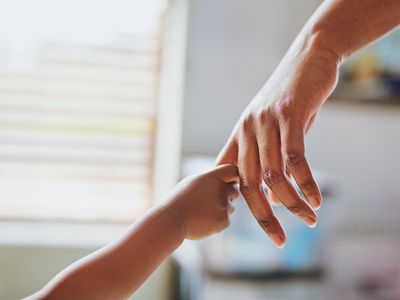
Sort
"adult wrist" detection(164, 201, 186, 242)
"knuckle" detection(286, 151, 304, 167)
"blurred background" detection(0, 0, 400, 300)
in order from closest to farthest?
"knuckle" detection(286, 151, 304, 167) < "adult wrist" detection(164, 201, 186, 242) < "blurred background" detection(0, 0, 400, 300)

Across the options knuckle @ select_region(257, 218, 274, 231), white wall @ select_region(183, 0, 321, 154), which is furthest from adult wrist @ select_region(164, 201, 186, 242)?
white wall @ select_region(183, 0, 321, 154)

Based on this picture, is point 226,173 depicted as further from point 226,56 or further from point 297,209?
point 226,56

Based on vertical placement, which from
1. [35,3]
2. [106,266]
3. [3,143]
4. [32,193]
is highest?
[35,3]

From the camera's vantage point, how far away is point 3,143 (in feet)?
7.67

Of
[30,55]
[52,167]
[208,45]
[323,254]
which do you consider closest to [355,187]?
[323,254]

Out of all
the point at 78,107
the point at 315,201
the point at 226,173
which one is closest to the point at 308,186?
the point at 315,201

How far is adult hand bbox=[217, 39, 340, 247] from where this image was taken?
55 centimetres

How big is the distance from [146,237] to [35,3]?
1852mm

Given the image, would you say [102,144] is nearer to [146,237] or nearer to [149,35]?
[149,35]

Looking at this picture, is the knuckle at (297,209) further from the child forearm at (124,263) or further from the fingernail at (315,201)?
the child forearm at (124,263)

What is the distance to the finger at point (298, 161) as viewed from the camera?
545mm

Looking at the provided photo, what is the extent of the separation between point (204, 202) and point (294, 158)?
0.53 feet

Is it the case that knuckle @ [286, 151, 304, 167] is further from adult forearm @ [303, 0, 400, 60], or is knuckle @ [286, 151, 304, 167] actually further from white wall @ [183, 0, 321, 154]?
white wall @ [183, 0, 321, 154]

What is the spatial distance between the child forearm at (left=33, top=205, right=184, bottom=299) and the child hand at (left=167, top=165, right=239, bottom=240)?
12mm
